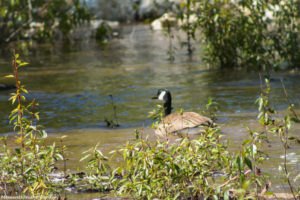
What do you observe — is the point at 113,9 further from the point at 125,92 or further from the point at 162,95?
the point at 162,95

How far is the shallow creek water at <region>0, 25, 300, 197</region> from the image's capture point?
740 centimetres

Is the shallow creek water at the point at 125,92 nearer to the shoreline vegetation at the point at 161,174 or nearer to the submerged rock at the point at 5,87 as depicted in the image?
the submerged rock at the point at 5,87

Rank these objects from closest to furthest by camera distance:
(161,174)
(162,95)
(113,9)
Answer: (161,174) < (162,95) < (113,9)

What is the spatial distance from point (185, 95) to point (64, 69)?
562 centimetres

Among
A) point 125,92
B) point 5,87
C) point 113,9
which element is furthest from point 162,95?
point 113,9

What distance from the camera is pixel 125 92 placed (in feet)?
36.6

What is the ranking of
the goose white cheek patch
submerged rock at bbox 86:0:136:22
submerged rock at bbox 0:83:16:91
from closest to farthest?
the goose white cheek patch < submerged rock at bbox 0:83:16:91 < submerged rock at bbox 86:0:136:22

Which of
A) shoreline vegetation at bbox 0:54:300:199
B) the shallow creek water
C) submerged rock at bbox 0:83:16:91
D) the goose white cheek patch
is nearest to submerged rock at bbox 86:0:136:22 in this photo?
the shallow creek water

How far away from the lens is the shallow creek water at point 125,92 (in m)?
7.40

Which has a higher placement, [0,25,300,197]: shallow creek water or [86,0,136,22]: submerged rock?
[86,0,136,22]: submerged rock

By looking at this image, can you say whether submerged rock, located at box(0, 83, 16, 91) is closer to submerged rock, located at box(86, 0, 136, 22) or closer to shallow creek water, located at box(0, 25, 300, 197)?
shallow creek water, located at box(0, 25, 300, 197)

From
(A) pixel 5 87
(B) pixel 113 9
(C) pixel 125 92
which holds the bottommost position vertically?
(C) pixel 125 92

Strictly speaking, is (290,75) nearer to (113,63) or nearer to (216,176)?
(113,63)

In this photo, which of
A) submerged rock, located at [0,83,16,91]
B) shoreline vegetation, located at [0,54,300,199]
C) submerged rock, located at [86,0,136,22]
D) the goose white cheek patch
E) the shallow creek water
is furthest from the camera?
submerged rock, located at [86,0,136,22]
